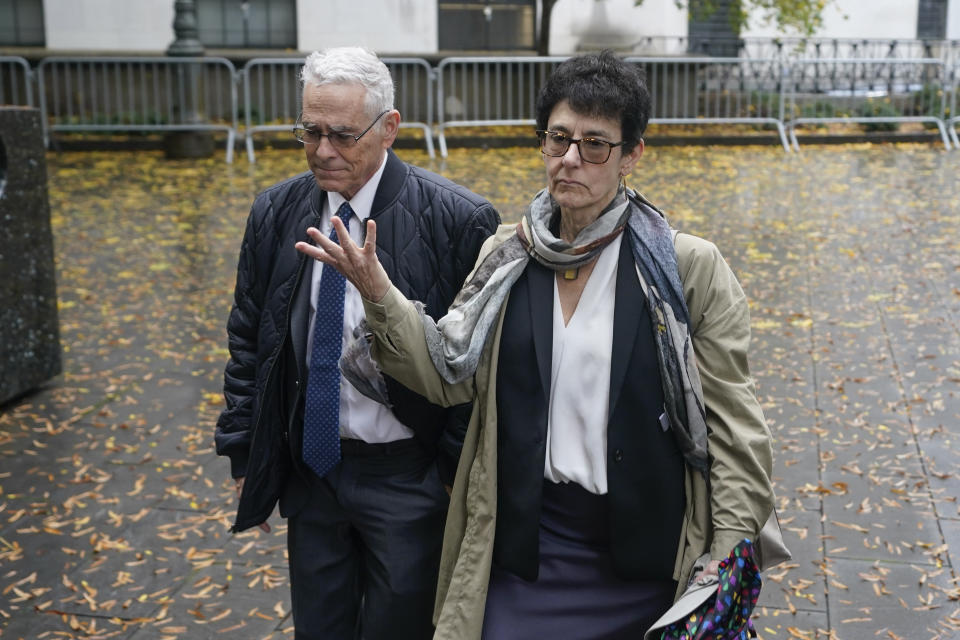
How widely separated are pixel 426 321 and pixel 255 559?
9.15 feet

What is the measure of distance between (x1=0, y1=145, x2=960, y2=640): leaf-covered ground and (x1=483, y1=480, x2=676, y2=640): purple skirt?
189 centimetres

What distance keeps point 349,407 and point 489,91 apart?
1725 centimetres

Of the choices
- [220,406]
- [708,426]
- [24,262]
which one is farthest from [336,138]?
[24,262]

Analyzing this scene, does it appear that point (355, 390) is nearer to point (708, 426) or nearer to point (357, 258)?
point (357, 258)

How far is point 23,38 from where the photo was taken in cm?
2158

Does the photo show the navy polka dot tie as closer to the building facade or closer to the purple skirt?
the purple skirt

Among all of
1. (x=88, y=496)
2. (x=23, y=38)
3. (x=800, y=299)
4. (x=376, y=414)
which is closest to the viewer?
(x=376, y=414)

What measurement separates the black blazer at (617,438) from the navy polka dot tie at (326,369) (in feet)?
2.09

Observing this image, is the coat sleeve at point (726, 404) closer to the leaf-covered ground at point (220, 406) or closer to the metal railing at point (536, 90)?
the leaf-covered ground at point (220, 406)

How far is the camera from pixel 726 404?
2951 millimetres

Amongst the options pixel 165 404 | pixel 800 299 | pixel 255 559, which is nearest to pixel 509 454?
pixel 255 559

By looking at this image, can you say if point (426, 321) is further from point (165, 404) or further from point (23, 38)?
point (23, 38)

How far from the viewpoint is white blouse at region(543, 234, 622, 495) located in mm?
2932

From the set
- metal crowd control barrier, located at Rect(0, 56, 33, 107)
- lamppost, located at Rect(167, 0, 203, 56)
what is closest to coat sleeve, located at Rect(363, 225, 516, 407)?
lamppost, located at Rect(167, 0, 203, 56)
